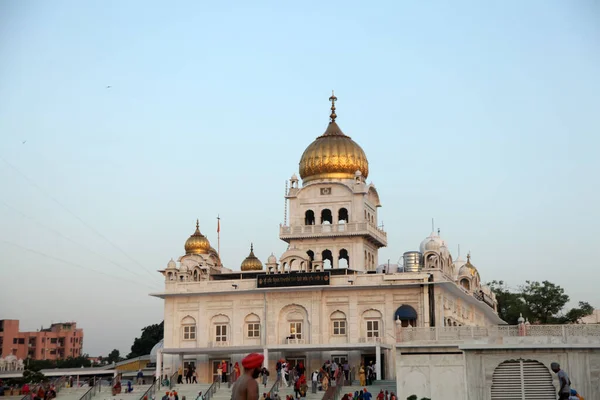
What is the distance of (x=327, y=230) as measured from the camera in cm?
5616

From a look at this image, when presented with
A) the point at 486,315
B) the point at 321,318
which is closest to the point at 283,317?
the point at 321,318

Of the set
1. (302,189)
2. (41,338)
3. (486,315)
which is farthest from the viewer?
(41,338)

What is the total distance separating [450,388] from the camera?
113 feet

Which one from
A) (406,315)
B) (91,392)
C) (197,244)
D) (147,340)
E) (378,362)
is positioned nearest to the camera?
(91,392)

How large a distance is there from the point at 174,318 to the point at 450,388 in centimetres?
2017

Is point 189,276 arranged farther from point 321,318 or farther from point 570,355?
point 570,355

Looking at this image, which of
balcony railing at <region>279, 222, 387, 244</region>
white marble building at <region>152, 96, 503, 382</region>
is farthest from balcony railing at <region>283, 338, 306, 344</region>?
balcony railing at <region>279, 222, 387, 244</region>

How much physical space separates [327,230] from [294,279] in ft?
26.9

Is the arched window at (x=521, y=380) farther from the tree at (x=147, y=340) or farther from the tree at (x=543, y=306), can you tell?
the tree at (x=147, y=340)

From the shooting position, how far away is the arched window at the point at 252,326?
161ft

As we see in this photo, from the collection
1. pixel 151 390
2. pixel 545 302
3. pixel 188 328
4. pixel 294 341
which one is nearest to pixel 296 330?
pixel 294 341

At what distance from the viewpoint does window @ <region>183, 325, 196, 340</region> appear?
164ft

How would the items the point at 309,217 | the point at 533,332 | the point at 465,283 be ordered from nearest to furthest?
1. the point at 533,332
2. the point at 465,283
3. the point at 309,217

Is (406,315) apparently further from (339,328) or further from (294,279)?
(294,279)
